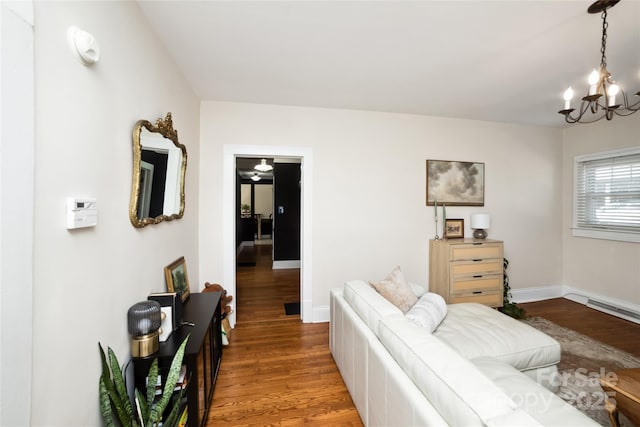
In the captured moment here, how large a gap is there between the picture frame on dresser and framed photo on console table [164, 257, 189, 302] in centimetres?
309

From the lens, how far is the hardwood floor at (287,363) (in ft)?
5.66

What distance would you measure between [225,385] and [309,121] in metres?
2.73

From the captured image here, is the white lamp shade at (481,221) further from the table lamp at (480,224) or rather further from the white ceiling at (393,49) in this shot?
the white ceiling at (393,49)

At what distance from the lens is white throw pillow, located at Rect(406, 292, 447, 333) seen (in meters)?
1.82

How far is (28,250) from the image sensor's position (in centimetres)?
74

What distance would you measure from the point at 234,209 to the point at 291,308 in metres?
1.57

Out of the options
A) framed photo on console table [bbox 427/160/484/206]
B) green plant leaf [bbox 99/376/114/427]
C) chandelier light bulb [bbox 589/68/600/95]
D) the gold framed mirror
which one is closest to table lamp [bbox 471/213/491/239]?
framed photo on console table [bbox 427/160/484/206]

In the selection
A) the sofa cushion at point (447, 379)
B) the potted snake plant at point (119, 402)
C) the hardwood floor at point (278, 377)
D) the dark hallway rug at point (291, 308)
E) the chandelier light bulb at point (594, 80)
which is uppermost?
the chandelier light bulb at point (594, 80)

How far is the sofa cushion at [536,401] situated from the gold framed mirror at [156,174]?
202cm

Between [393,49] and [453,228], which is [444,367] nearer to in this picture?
[393,49]

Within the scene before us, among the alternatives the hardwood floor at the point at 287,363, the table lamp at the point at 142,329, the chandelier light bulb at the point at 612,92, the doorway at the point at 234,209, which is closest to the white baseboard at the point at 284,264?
the hardwood floor at the point at 287,363

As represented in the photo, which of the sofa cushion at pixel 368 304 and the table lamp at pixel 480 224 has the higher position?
the table lamp at pixel 480 224

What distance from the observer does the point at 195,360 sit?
1.35m

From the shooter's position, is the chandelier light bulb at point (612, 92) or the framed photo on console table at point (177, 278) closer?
the chandelier light bulb at point (612, 92)
